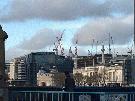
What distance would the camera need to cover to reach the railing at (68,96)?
84750mm

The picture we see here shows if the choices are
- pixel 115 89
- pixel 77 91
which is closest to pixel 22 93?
pixel 77 91

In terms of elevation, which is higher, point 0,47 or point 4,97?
point 0,47

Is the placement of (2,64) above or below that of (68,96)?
above

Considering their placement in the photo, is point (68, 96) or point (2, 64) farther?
point (68, 96)

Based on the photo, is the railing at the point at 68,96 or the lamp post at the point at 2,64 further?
the railing at the point at 68,96

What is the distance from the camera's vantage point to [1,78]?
68.4 metres

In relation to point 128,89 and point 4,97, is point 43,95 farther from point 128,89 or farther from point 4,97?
point 4,97

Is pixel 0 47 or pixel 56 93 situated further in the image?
pixel 56 93

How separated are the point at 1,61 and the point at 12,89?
1862 cm

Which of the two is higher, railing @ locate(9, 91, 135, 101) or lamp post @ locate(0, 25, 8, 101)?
lamp post @ locate(0, 25, 8, 101)

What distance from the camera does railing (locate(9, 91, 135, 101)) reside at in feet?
278

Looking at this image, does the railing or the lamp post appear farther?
the railing

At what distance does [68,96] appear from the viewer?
85812 mm

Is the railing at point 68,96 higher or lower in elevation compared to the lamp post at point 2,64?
lower
